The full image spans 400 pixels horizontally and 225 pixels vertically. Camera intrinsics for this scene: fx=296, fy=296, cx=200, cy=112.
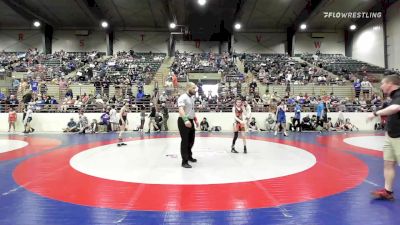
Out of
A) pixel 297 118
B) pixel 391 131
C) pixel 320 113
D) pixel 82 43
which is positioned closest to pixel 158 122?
pixel 297 118

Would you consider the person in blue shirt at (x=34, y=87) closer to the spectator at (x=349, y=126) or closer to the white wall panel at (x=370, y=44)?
the spectator at (x=349, y=126)

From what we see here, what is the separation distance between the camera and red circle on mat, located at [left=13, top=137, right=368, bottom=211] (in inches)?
157

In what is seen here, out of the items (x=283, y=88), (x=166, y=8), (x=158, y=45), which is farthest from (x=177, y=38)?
(x=283, y=88)

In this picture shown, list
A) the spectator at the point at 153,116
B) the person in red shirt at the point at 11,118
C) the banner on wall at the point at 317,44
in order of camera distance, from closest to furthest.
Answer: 1. the spectator at the point at 153,116
2. the person in red shirt at the point at 11,118
3. the banner on wall at the point at 317,44

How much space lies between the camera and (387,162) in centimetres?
418

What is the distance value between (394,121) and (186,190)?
10.1 feet

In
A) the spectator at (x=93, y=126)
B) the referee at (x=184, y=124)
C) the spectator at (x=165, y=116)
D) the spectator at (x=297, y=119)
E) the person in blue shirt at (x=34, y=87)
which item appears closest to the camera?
the referee at (x=184, y=124)

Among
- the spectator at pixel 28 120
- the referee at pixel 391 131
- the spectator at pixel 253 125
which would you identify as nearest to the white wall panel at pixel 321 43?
the spectator at pixel 253 125

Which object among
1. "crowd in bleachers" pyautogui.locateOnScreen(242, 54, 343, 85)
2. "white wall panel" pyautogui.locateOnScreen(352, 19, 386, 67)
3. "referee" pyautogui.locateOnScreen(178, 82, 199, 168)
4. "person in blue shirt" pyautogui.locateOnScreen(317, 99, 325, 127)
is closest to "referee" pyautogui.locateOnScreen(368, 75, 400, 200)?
"referee" pyautogui.locateOnScreen(178, 82, 199, 168)

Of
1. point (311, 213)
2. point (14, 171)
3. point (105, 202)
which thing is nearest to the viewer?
point (311, 213)

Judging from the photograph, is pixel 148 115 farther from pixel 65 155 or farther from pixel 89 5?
pixel 89 5

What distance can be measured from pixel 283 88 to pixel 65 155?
15.6 m

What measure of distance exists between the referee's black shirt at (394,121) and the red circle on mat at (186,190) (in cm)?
116

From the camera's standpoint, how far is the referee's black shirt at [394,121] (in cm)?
396
